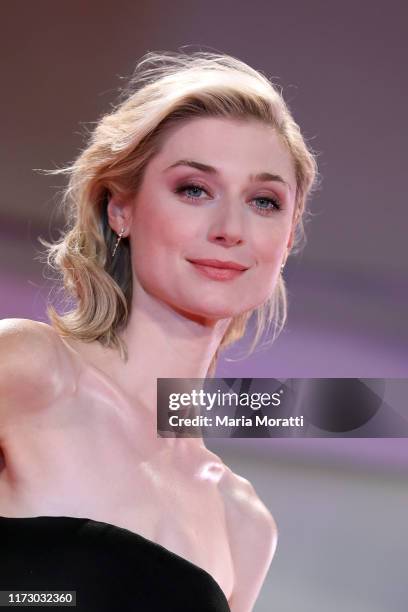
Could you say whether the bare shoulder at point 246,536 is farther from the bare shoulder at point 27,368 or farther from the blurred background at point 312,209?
the bare shoulder at point 27,368

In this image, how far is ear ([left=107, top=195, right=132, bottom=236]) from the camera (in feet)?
4.58

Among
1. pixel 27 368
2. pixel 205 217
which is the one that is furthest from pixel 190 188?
pixel 27 368

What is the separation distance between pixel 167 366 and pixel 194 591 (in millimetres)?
300

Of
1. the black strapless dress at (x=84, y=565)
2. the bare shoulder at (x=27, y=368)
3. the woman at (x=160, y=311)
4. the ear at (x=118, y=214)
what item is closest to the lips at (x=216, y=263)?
the woman at (x=160, y=311)

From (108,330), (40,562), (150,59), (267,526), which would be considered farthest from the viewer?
(150,59)

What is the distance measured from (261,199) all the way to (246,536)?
1.56 feet

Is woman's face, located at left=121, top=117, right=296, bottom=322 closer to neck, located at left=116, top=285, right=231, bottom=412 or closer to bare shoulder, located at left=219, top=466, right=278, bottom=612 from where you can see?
neck, located at left=116, top=285, right=231, bottom=412

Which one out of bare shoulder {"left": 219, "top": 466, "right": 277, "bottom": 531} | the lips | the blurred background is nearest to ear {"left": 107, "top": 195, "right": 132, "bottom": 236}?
the lips

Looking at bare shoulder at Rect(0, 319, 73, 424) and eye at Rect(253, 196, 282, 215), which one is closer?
bare shoulder at Rect(0, 319, 73, 424)

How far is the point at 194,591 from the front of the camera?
4.08ft

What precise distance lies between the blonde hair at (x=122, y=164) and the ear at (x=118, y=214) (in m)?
0.01

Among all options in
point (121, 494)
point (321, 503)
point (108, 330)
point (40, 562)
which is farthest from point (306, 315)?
point (40, 562)

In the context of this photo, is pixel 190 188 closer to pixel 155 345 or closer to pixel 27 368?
pixel 155 345

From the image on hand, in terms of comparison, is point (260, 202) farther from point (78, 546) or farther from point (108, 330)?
point (78, 546)
